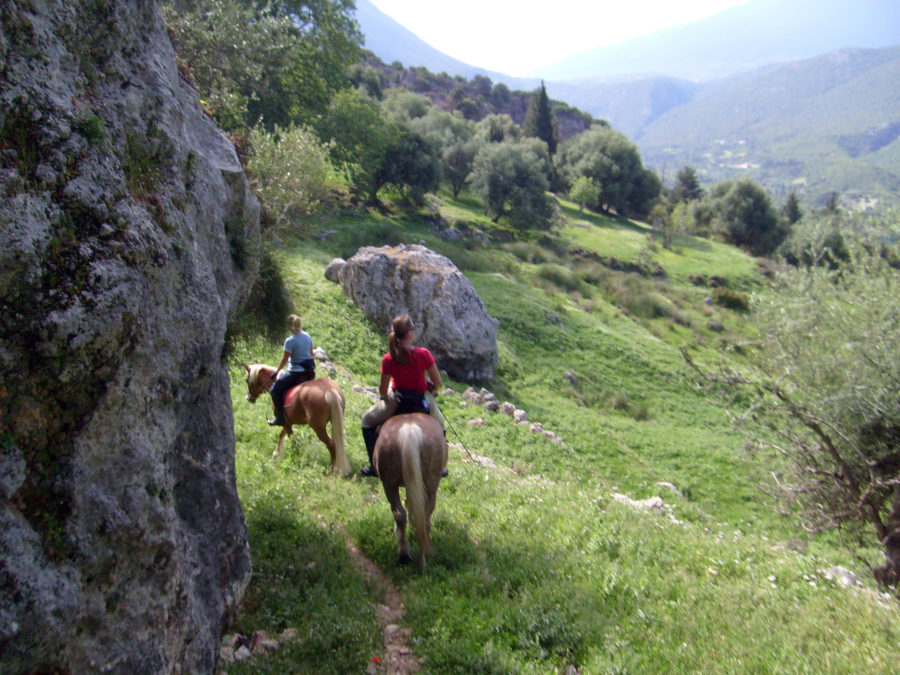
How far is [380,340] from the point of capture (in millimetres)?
19203

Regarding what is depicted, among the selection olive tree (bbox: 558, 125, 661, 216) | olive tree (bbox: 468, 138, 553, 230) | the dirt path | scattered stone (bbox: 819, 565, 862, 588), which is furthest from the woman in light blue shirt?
olive tree (bbox: 558, 125, 661, 216)

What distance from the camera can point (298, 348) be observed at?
9.25 m

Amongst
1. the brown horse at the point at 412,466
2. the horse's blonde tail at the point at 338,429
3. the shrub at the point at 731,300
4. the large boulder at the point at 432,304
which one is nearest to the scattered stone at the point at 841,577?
the brown horse at the point at 412,466

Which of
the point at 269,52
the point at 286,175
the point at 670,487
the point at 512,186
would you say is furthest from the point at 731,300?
the point at 286,175

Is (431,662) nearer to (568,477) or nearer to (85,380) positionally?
(85,380)

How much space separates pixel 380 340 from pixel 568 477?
8665 mm

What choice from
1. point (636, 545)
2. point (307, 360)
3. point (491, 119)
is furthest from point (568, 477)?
point (491, 119)

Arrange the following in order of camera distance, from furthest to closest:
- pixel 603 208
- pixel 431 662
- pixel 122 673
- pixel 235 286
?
pixel 603 208 → pixel 235 286 → pixel 431 662 → pixel 122 673

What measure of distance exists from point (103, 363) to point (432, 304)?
51.3ft

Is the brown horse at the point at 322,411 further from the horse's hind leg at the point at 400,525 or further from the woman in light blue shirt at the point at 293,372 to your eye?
the horse's hind leg at the point at 400,525

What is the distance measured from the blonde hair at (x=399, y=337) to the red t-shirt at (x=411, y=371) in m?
0.10

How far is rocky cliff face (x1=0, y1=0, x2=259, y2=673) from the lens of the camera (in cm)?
320

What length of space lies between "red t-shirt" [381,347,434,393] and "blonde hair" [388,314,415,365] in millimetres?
99

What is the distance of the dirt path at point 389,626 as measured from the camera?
16.9 feet
